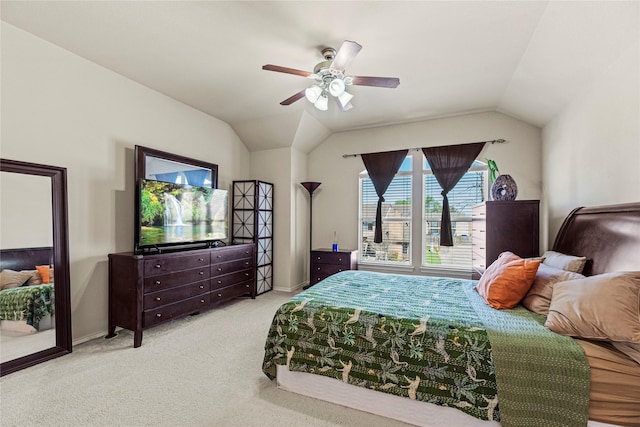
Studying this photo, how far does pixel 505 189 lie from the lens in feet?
10.2

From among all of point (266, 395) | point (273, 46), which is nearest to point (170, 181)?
point (273, 46)

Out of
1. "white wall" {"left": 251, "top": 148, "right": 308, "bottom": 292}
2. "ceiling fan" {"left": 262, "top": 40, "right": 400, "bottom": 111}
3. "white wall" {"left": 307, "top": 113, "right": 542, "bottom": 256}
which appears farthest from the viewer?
"white wall" {"left": 251, "top": 148, "right": 308, "bottom": 292}

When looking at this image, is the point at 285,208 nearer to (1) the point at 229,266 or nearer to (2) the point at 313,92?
(1) the point at 229,266

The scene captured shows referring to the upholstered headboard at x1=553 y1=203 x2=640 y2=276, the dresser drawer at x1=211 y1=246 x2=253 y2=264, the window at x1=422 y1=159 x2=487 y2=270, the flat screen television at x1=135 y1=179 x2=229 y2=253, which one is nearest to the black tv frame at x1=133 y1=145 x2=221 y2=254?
the flat screen television at x1=135 y1=179 x2=229 y2=253

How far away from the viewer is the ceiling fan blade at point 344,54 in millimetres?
1999

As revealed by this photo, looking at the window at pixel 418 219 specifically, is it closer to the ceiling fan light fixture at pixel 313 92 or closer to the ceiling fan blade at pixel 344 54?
the ceiling fan light fixture at pixel 313 92

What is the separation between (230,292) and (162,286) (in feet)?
3.41

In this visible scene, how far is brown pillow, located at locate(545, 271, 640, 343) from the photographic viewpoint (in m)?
1.41

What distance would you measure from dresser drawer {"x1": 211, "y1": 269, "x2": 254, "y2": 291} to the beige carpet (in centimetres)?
79

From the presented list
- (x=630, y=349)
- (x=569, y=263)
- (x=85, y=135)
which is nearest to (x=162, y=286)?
(x=85, y=135)

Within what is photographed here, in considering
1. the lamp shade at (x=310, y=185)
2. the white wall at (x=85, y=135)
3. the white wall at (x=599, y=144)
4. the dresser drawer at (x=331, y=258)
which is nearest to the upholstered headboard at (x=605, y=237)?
the white wall at (x=599, y=144)

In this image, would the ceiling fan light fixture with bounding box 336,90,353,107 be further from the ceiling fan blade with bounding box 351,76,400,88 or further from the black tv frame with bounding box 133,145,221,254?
the black tv frame with bounding box 133,145,221,254

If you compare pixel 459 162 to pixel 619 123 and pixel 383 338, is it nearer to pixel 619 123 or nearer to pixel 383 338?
pixel 619 123

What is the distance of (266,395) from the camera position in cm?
199
